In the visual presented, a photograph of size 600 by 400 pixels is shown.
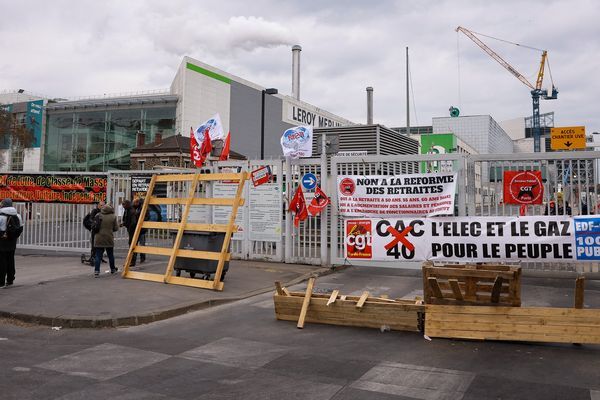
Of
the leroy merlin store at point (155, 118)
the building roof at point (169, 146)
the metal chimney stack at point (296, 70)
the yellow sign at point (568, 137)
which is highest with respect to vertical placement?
the metal chimney stack at point (296, 70)

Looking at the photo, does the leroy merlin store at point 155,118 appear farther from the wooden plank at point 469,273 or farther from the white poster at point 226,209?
the wooden plank at point 469,273

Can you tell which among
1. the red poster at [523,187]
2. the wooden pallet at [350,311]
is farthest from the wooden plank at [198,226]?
the red poster at [523,187]

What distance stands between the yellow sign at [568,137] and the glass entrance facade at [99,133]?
Answer: 40594mm

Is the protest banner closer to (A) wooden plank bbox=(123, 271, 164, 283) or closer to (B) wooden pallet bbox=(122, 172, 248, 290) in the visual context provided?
(B) wooden pallet bbox=(122, 172, 248, 290)

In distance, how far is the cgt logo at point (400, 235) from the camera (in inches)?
406

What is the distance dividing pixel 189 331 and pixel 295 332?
154 cm

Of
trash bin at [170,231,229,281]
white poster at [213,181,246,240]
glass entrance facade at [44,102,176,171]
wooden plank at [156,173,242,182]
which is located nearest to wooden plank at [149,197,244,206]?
wooden plank at [156,173,242,182]

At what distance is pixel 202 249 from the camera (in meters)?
10.4

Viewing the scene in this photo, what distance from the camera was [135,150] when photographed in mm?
49688

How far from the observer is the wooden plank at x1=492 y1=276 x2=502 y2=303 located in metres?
6.46

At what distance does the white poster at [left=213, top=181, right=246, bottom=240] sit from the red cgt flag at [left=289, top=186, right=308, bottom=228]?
5.91 feet

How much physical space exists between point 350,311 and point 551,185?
605 cm

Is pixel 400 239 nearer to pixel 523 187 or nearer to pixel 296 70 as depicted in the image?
pixel 523 187

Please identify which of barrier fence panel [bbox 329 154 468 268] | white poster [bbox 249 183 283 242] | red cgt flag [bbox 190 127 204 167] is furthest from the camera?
white poster [bbox 249 183 283 242]
